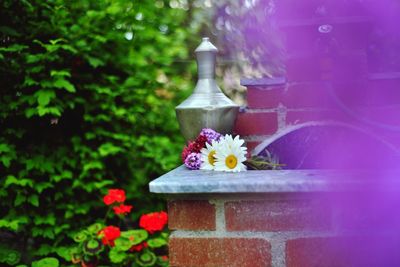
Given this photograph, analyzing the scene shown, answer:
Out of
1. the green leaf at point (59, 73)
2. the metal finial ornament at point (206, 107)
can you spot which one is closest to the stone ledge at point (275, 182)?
the metal finial ornament at point (206, 107)

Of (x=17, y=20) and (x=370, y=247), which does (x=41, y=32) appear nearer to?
(x=17, y=20)

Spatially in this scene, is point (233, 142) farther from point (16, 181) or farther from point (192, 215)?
point (16, 181)

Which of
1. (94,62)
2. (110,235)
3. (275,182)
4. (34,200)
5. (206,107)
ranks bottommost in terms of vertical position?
(110,235)

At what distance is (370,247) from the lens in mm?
865

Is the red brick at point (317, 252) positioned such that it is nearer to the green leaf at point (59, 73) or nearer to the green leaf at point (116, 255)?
the green leaf at point (116, 255)

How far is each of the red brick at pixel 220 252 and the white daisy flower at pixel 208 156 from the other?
24 centimetres

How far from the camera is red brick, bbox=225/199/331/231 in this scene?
877 mm

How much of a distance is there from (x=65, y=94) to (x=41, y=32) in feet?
1.05

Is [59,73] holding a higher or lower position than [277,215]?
higher

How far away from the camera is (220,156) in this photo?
3.62ft

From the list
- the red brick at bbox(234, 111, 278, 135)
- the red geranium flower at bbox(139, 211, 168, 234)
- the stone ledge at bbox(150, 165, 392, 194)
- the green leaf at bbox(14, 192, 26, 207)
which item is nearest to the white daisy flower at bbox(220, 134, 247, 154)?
the stone ledge at bbox(150, 165, 392, 194)

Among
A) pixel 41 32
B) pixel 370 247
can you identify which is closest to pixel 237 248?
pixel 370 247

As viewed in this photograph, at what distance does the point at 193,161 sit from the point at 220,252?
0.29 meters

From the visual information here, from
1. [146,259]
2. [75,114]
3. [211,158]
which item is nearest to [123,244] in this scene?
[146,259]
